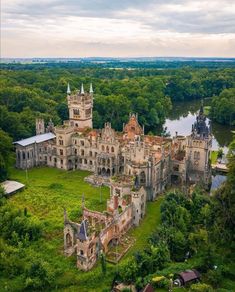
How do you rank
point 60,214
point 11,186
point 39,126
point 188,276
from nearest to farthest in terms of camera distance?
1. point 188,276
2. point 60,214
3. point 11,186
4. point 39,126

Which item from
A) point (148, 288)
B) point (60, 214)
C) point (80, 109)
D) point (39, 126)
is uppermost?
point (80, 109)

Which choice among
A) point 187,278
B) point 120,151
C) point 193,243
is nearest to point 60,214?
point 120,151

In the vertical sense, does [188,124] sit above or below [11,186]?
below

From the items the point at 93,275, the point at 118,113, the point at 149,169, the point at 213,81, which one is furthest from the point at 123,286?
the point at 213,81

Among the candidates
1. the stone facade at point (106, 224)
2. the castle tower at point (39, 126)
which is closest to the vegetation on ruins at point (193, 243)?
the stone facade at point (106, 224)

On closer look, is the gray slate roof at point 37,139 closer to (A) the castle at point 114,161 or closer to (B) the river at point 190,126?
(A) the castle at point 114,161

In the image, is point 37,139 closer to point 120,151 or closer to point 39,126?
point 39,126
